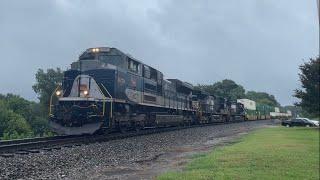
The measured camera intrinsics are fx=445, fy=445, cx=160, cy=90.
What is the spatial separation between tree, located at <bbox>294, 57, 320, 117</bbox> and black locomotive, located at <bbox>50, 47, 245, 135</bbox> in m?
13.9

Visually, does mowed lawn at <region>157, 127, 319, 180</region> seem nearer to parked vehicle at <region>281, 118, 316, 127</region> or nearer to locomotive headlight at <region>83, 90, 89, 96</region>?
locomotive headlight at <region>83, 90, 89, 96</region>

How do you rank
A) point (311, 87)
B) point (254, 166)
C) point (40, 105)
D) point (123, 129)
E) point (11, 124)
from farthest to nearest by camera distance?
1. point (40, 105)
2. point (11, 124)
3. point (311, 87)
4. point (123, 129)
5. point (254, 166)

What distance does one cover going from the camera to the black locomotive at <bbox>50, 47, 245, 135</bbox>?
2055cm

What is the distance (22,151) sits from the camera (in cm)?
1435

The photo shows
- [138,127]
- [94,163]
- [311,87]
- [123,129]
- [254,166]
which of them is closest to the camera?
[254,166]

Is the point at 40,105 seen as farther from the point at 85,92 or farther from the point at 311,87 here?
the point at 85,92

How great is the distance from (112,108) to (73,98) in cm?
189

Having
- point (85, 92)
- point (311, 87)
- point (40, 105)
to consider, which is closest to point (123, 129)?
point (85, 92)

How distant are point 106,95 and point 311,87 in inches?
864

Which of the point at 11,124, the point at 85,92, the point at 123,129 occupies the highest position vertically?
the point at 85,92

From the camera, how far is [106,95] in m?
21.6

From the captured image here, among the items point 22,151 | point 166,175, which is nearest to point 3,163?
point 22,151

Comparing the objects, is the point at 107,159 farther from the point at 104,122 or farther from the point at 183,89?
the point at 183,89

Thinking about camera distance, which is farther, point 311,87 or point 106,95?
point 311,87
